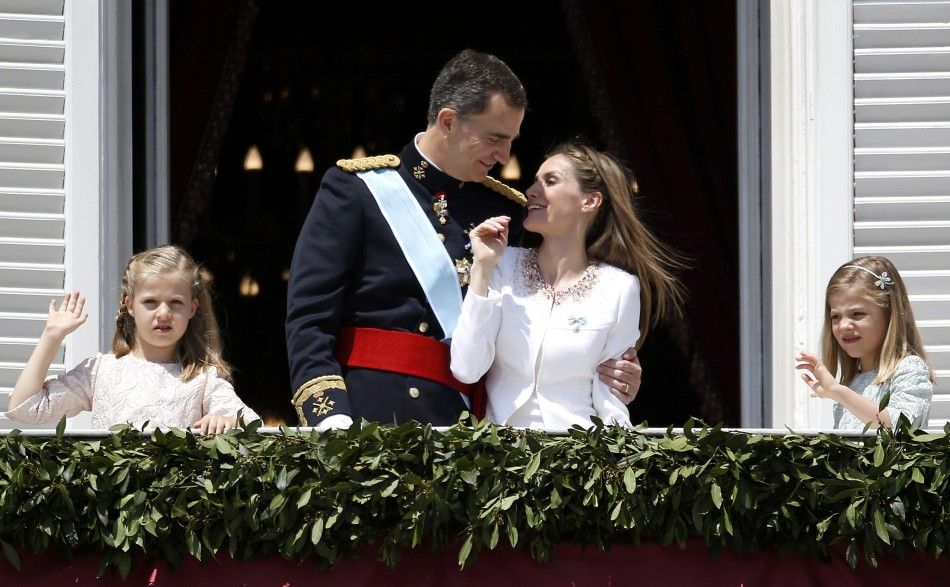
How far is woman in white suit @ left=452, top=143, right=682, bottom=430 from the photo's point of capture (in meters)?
3.84

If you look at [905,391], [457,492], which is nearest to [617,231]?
[905,391]

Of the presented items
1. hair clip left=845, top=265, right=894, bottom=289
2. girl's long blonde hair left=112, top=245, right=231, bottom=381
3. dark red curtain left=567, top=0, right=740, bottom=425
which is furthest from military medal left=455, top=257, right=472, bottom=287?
dark red curtain left=567, top=0, right=740, bottom=425

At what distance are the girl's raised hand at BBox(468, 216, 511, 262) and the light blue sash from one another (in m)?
0.13

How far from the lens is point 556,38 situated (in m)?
7.30

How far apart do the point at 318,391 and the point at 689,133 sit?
10.1 ft

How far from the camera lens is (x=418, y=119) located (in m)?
7.34

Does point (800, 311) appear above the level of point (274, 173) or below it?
below

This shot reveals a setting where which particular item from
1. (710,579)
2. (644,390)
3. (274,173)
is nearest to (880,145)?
(710,579)

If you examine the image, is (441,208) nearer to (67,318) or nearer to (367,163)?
(367,163)

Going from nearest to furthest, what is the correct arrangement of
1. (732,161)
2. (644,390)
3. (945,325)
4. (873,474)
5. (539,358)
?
(873,474)
(539,358)
(945,325)
(732,161)
(644,390)

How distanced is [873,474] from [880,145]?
159 cm

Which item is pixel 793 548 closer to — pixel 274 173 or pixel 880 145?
pixel 880 145

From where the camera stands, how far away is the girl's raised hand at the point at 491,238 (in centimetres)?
384

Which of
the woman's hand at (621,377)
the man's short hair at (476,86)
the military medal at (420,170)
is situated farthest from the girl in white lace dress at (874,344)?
the military medal at (420,170)
